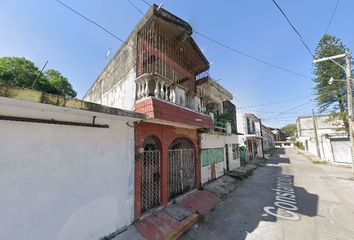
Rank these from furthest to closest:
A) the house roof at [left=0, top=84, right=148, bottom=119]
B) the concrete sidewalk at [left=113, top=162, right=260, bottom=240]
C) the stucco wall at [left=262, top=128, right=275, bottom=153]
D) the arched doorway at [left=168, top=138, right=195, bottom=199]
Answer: the stucco wall at [left=262, top=128, right=275, bottom=153]
the arched doorway at [left=168, top=138, right=195, bottom=199]
the concrete sidewalk at [left=113, top=162, right=260, bottom=240]
the house roof at [left=0, top=84, right=148, bottom=119]

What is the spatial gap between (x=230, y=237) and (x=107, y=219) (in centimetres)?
383

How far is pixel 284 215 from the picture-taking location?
711 centimetres

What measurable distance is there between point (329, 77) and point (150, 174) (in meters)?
29.7

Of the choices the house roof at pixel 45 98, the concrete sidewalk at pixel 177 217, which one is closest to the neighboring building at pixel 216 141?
the concrete sidewalk at pixel 177 217

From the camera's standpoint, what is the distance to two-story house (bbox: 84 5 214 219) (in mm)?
6406

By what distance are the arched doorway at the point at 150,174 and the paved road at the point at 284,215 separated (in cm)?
173

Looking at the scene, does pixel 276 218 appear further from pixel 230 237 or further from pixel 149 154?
pixel 149 154

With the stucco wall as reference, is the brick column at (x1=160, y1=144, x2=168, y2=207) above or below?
below

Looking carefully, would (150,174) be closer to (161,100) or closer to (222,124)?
(161,100)

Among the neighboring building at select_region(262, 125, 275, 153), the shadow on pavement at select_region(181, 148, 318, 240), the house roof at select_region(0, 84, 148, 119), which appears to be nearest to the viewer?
the house roof at select_region(0, 84, 148, 119)

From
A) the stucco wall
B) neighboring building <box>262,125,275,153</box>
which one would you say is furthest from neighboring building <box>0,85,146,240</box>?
the stucco wall

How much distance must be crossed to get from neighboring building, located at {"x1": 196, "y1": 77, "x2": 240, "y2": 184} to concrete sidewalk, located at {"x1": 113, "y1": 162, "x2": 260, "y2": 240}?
1.37 metres

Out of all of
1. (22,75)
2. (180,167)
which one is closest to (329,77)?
(180,167)

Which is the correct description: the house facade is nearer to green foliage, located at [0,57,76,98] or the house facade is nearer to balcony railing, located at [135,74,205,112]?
balcony railing, located at [135,74,205,112]
